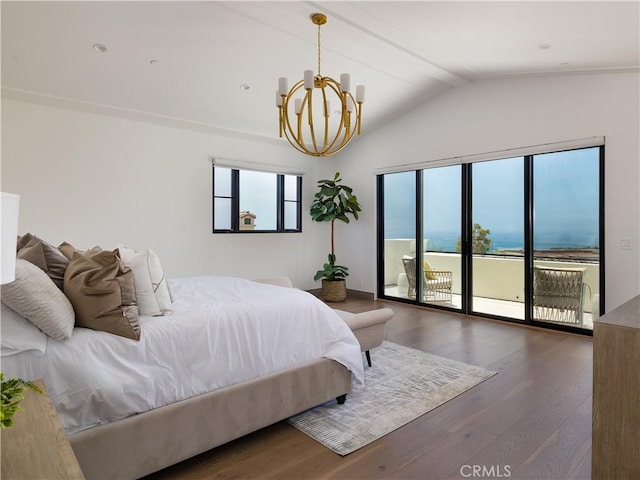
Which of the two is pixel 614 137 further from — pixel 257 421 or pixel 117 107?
pixel 117 107

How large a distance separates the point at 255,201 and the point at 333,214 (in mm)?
1294

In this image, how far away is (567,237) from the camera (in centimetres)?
461

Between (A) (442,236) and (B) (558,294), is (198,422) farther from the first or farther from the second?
(A) (442,236)

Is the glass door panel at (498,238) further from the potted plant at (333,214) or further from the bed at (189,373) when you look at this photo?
the bed at (189,373)

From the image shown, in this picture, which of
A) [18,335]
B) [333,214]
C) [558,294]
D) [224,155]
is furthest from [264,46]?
[558,294]

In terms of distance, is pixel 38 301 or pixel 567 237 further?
pixel 567 237

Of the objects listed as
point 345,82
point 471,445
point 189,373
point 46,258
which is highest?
point 345,82

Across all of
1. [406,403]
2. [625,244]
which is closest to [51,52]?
[406,403]

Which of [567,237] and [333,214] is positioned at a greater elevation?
[333,214]

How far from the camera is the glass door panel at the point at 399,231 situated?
6230 mm

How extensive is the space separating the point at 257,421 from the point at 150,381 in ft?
2.23

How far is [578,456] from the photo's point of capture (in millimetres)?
2109

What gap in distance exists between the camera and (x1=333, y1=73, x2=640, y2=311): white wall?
→ 413 cm

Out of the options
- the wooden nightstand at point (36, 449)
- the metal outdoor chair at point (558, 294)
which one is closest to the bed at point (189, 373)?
the wooden nightstand at point (36, 449)
